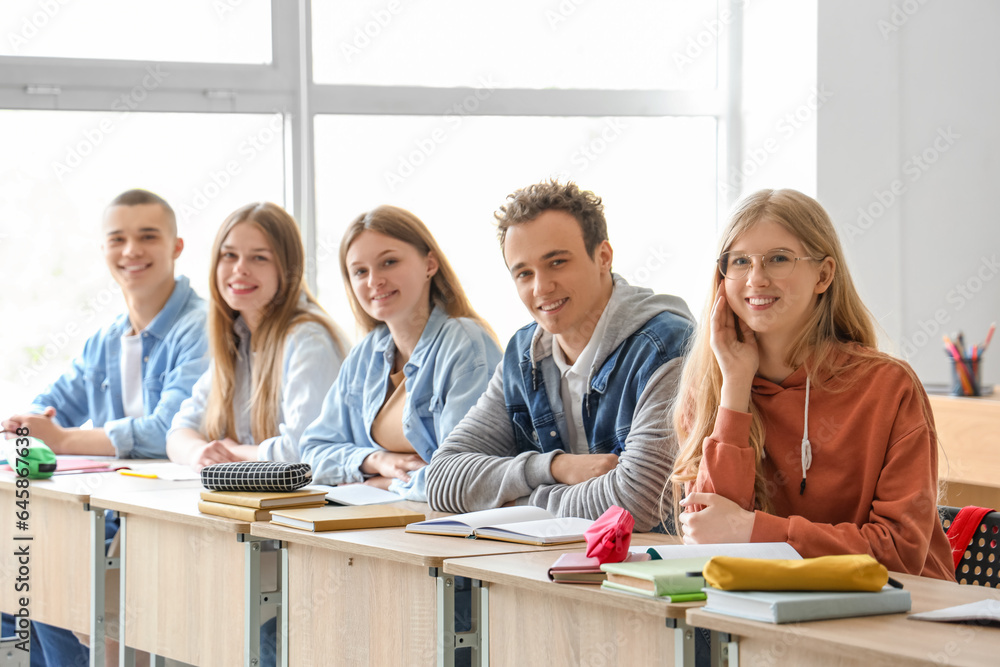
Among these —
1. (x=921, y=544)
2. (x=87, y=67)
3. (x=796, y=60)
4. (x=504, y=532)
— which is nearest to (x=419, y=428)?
(x=504, y=532)

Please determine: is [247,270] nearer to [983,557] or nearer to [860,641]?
[983,557]

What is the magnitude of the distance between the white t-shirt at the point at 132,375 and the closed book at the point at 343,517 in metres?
1.74

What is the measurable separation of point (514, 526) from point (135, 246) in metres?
2.31

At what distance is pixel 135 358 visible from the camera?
3941mm

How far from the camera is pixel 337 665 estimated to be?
7.28 ft

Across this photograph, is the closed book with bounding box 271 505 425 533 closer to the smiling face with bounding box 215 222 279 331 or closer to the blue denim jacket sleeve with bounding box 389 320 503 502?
the blue denim jacket sleeve with bounding box 389 320 503 502

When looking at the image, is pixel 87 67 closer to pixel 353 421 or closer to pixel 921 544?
pixel 353 421

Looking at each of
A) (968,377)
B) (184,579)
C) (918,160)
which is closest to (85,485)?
(184,579)

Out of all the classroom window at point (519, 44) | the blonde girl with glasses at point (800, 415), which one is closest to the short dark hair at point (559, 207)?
the blonde girl with glasses at point (800, 415)

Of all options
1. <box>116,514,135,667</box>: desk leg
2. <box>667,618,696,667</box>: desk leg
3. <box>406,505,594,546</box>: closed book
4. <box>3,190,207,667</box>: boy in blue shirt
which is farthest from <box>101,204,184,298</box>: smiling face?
<box>667,618,696,667</box>: desk leg

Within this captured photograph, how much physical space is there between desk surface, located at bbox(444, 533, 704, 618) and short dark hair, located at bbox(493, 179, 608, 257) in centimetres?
76

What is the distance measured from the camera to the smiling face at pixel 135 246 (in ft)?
12.8

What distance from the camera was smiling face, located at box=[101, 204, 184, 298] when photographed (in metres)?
3.90

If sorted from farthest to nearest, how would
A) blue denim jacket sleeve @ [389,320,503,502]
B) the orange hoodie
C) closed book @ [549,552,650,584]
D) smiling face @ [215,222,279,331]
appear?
smiling face @ [215,222,279,331] → blue denim jacket sleeve @ [389,320,503,502] → the orange hoodie → closed book @ [549,552,650,584]
